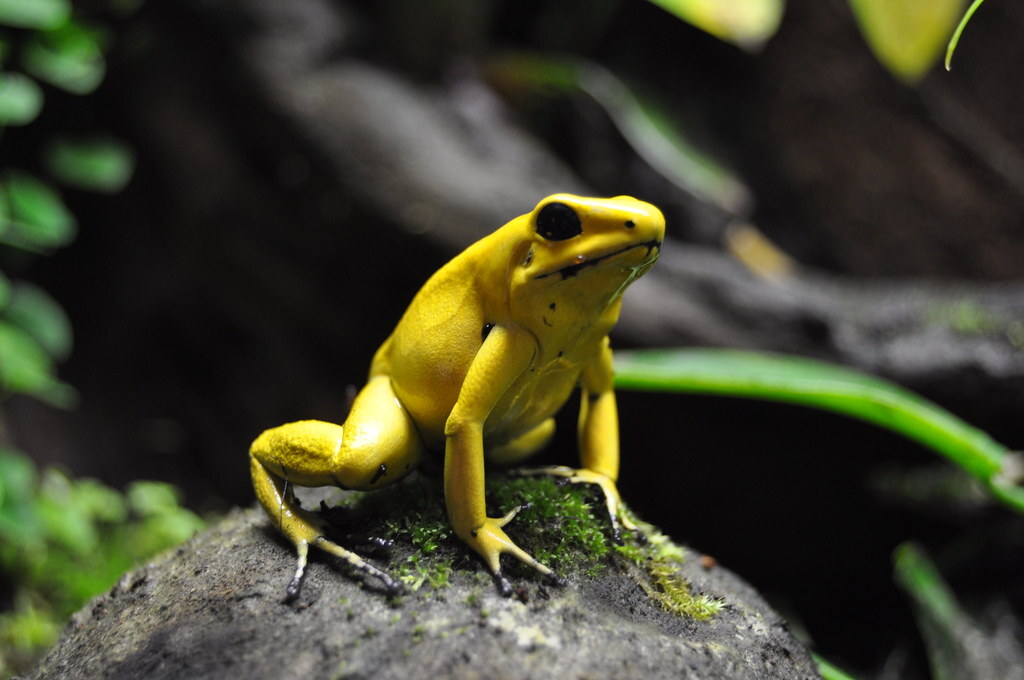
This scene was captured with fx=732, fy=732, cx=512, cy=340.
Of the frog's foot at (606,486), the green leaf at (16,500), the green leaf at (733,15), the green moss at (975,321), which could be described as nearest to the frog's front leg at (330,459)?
the frog's foot at (606,486)

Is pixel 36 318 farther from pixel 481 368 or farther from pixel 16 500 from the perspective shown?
pixel 481 368

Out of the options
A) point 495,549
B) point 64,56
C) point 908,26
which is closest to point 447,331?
point 495,549

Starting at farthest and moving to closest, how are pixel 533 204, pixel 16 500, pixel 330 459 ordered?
pixel 533 204
pixel 16 500
pixel 330 459

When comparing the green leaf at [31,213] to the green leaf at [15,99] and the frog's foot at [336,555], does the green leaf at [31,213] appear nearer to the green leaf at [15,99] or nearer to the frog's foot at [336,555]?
the green leaf at [15,99]

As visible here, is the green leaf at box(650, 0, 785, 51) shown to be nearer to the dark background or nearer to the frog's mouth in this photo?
the dark background

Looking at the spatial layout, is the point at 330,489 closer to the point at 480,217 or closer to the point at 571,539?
the point at 571,539

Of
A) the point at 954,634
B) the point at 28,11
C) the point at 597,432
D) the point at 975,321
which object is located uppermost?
the point at 28,11

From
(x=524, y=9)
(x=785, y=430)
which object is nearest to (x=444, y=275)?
(x=785, y=430)
